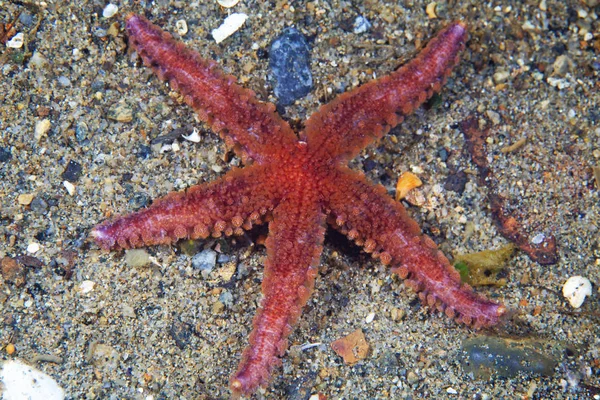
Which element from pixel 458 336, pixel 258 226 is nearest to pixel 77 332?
pixel 258 226

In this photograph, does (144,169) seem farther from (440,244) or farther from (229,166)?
(440,244)

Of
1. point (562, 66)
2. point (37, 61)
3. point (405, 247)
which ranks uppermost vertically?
point (37, 61)

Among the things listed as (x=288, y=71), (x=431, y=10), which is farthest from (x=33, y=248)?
(x=431, y=10)

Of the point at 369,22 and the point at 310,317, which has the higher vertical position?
the point at 369,22

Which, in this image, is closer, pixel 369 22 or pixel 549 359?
pixel 549 359

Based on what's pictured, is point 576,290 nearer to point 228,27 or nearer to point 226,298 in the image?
point 226,298

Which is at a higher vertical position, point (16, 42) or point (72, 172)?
point (16, 42)
